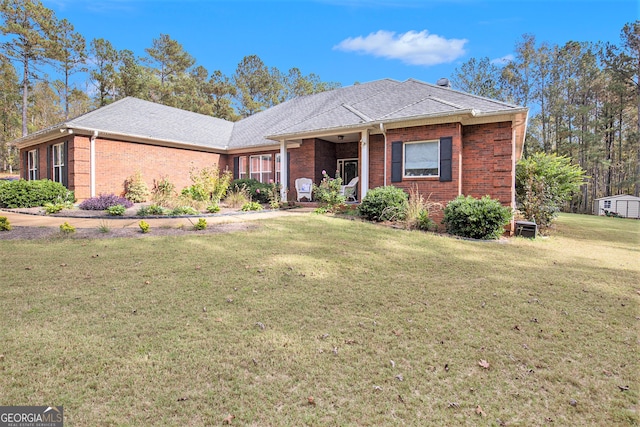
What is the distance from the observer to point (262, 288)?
4.00m

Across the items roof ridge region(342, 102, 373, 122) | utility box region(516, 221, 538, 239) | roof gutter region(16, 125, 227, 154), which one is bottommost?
utility box region(516, 221, 538, 239)

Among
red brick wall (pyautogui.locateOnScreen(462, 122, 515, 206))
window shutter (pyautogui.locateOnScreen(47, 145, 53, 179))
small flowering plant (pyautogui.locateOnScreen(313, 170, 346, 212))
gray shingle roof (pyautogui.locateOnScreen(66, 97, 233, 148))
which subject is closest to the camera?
red brick wall (pyautogui.locateOnScreen(462, 122, 515, 206))

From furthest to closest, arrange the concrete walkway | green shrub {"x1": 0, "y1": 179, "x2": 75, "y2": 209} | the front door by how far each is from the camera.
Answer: the front door → green shrub {"x1": 0, "y1": 179, "x2": 75, "y2": 209} → the concrete walkway

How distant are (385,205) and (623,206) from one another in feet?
88.6

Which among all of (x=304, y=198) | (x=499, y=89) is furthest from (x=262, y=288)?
(x=499, y=89)

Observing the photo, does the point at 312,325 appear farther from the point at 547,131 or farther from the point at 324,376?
the point at 547,131

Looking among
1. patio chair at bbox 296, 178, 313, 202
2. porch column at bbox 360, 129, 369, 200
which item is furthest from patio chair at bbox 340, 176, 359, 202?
patio chair at bbox 296, 178, 313, 202

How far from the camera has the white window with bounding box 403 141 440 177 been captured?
1013cm

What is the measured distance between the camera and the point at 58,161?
13805 mm

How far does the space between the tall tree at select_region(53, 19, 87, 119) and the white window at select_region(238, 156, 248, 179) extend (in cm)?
2150

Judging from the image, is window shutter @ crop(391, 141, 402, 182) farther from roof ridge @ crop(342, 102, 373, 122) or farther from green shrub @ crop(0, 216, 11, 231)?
green shrub @ crop(0, 216, 11, 231)

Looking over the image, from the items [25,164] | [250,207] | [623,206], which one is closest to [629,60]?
[623,206]

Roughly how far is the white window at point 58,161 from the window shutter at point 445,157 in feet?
50.4

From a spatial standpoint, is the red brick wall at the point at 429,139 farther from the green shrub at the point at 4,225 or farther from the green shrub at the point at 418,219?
the green shrub at the point at 4,225
